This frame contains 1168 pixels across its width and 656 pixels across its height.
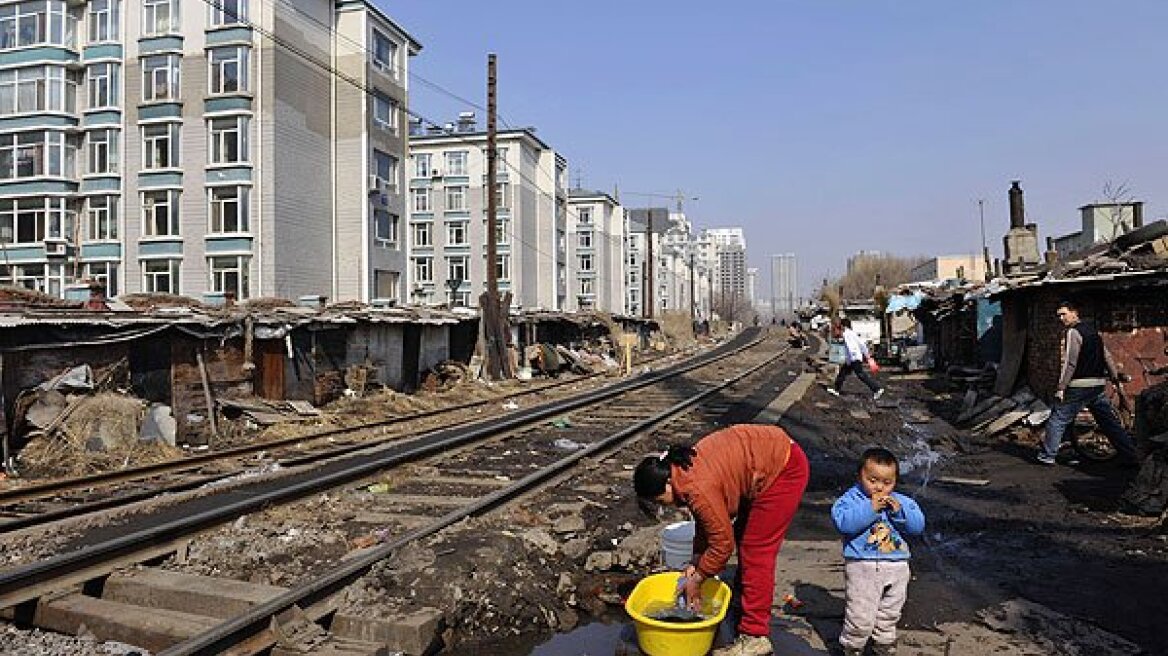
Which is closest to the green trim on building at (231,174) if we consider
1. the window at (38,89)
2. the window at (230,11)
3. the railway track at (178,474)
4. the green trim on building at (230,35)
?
the green trim on building at (230,35)

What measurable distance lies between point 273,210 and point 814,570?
3391 cm

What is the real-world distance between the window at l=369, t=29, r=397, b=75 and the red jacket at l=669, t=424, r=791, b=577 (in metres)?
41.1

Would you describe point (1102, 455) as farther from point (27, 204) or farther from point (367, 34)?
point (27, 204)

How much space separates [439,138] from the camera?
6394 cm

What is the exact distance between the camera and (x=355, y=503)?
8.37 meters

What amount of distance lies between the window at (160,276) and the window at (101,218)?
8.32 ft

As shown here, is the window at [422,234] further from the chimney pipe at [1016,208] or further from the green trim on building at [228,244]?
the chimney pipe at [1016,208]

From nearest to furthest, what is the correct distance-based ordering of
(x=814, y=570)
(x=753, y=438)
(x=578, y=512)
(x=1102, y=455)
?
(x=753, y=438) → (x=814, y=570) → (x=578, y=512) → (x=1102, y=455)

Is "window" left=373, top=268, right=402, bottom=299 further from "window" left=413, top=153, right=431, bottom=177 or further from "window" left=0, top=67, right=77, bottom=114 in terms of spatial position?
"window" left=413, top=153, right=431, bottom=177

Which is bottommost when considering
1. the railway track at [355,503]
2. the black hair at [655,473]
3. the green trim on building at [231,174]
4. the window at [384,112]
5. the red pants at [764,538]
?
the railway track at [355,503]

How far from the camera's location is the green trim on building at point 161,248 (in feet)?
122

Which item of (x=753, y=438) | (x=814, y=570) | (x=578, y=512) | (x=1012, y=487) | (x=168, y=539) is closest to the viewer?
(x=753, y=438)

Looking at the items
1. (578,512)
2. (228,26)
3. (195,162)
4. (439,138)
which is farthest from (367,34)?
(578,512)

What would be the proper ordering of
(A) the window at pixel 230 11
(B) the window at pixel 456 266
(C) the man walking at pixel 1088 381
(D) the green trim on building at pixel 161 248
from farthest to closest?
(B) the window at pixel 456 266 < (D) the green trim on building at pixel 161 248 < (A) the window at pixel 230 11 < (C) the man walking at pixel 1088 381
